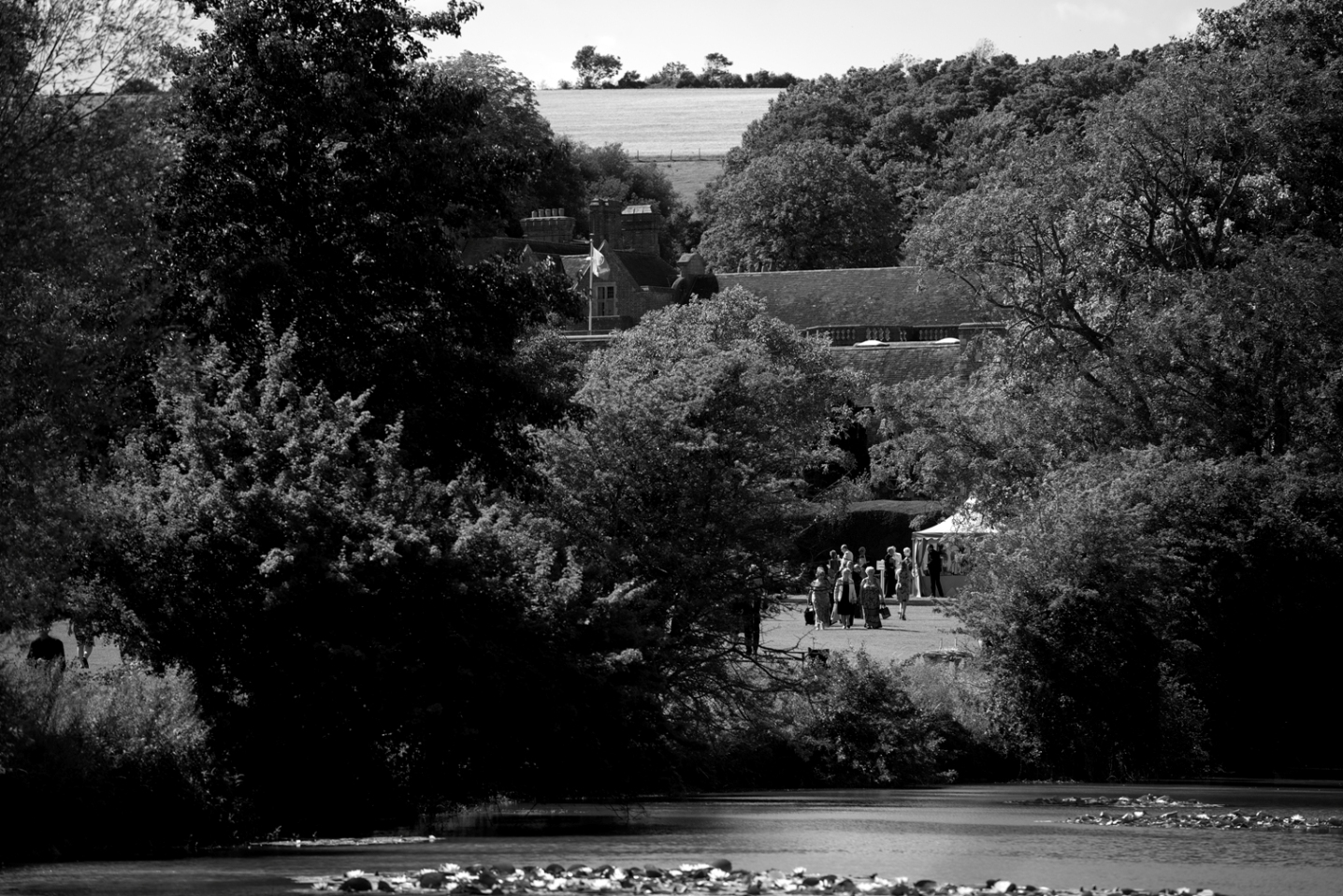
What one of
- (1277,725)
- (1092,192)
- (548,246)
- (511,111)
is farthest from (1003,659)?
(548,246)

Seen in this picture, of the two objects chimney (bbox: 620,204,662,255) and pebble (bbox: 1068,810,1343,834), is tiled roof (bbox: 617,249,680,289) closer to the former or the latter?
chimney (bbox: 620,204,662,255)

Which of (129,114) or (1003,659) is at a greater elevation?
(129,114)

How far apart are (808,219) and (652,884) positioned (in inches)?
3989

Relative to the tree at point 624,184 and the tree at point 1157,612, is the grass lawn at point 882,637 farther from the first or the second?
the tree at point 624,184

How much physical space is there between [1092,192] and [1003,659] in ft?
44.0

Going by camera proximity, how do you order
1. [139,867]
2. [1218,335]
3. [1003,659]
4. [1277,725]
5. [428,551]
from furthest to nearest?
1. [1218,335]
2. [1277,725]
3. [1003,659]
4. [428,551]
5. [139,867]

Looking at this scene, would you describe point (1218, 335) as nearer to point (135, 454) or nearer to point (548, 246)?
point (135, 454)

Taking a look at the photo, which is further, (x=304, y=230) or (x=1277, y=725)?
(x=1277, y=725)

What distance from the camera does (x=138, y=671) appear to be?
25438 millimetres

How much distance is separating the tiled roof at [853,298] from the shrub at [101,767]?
73.2 m

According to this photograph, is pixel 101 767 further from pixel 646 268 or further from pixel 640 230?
pixel 640 230

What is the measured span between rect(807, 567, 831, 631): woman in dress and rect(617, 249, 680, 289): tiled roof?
2402 inches

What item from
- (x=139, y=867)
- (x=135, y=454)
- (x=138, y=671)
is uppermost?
(x=135, y=454)

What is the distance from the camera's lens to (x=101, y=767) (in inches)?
911
